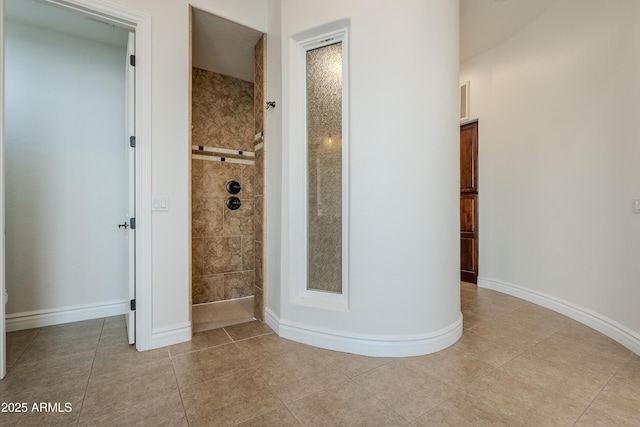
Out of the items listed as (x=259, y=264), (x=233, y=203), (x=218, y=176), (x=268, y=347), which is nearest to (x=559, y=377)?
(x=268, y=347)

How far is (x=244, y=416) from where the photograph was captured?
1.46 m

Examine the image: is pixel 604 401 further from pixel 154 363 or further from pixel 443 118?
pixel 154 363

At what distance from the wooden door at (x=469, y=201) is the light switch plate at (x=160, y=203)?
149 inches

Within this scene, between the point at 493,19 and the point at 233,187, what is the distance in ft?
11.8

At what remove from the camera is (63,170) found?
2799 mm

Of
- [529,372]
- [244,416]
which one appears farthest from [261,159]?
[529,372]

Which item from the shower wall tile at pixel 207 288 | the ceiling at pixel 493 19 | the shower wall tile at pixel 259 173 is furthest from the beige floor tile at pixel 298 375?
the ceiling at pixel 493 19

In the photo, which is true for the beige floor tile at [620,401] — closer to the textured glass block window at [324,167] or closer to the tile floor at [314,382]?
the tile floor at [314,382]

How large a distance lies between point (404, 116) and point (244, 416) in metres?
2.08

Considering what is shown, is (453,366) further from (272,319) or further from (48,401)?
(48,401)

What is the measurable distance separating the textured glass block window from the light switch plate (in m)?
1.12

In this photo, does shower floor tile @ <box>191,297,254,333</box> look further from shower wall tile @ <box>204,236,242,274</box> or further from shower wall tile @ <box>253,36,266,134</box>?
shower wall tile @ <box>253,36,266,134</box>

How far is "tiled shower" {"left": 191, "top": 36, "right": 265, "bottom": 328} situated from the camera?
3420mm

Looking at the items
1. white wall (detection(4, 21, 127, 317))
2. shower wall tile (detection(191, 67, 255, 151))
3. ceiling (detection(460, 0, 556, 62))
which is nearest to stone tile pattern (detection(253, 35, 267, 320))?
shower wall tile (detection(191, 67, 255, 151))
